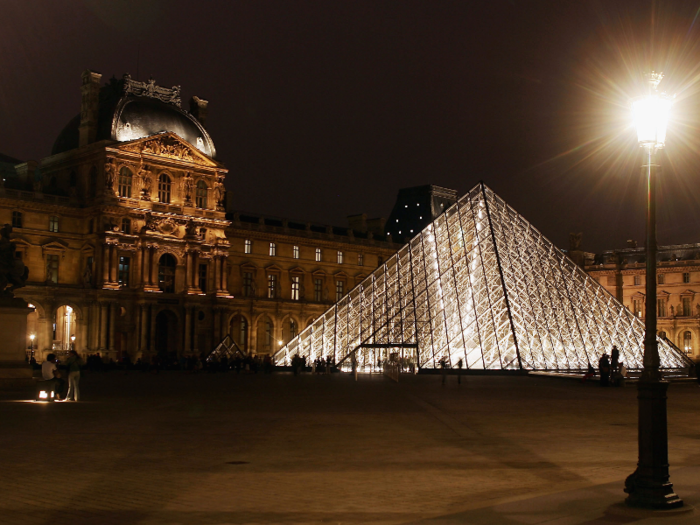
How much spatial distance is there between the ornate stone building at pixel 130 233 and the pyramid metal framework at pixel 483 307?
1248cm

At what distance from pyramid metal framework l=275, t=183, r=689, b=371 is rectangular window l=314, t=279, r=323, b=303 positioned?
2271 centimetres

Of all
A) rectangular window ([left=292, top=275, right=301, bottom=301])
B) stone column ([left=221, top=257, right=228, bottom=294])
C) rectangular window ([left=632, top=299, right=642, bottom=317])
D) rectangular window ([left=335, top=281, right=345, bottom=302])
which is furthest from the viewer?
rectangular window ([left=632, top=299, right=642, bottom=317])

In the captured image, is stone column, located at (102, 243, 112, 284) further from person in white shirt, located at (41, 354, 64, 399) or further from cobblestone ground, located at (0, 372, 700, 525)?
cobblestone ground, located at (0, 372, 700, 525)

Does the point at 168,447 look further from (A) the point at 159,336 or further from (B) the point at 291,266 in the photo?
(B) the point at 291,266

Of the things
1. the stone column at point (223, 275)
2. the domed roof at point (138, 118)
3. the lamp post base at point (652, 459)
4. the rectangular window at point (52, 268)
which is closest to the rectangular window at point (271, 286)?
the stone column at point (223, 275)

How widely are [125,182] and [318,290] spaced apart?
19.0 metres

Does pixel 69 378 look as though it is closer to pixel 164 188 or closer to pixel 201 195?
pixel 164 188

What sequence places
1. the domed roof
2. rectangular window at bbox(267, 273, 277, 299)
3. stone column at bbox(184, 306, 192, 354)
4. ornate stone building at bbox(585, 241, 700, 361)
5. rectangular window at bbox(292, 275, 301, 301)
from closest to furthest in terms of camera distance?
the domed roof → stone column at bbox(184, 306, 192, 354) → rectangular window at bbox(267, 273, 277, 299) → rectangular window at bbox(292, 275, 301, 301) → ornate stone building at bbox(585, 241, 700, 361)

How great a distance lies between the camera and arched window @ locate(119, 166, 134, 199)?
5200cm

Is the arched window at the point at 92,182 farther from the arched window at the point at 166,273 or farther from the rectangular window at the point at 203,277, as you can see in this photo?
the rectangular window at the point at 203,277

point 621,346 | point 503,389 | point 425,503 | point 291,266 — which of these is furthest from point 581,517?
point 291,266

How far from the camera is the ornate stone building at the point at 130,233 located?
5028cm

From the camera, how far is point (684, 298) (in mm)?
78688

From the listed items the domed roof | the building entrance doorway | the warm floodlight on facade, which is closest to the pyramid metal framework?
the building entrance doorway
